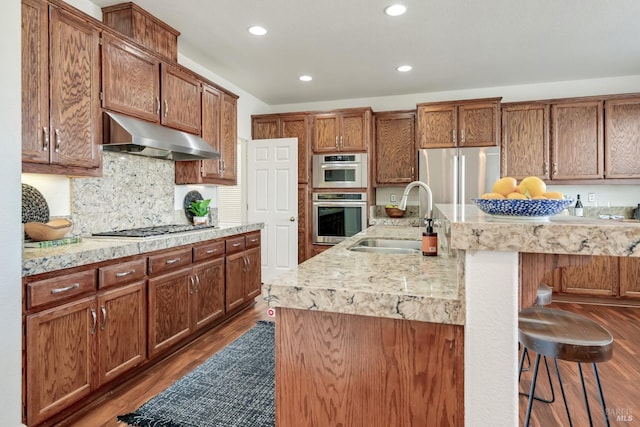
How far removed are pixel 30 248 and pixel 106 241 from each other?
0.41 meters

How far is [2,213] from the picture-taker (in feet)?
4.97

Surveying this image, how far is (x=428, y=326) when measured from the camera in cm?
98

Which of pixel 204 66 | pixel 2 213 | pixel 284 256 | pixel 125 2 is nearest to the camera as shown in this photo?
pixel 2 213

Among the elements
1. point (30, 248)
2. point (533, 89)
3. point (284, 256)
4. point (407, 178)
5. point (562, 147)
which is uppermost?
point (533, 89)

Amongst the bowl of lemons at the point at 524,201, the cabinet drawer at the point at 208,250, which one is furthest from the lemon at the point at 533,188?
→ the cabinet drawer at the point at 208,250

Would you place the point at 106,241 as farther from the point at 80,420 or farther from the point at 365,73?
the point at 365,73

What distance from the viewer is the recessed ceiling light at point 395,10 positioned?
2633 millimetres

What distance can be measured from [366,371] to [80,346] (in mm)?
1676

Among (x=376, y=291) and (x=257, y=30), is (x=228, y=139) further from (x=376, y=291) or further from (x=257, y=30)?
(x=376, y=291)

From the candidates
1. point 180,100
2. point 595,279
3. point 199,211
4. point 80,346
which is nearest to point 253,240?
point 199,211

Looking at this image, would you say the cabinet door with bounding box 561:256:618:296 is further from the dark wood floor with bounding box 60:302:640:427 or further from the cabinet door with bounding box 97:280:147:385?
the cabinet door with bounding box 97:280:147:385

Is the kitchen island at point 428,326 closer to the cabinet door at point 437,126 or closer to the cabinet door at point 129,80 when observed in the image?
the cabinet door at point 129,80

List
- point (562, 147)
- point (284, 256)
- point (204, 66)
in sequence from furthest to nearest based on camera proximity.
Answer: point (284, 256) < point (562, 147) < point (204, 66)

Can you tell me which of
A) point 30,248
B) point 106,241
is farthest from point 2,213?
point 106,241
